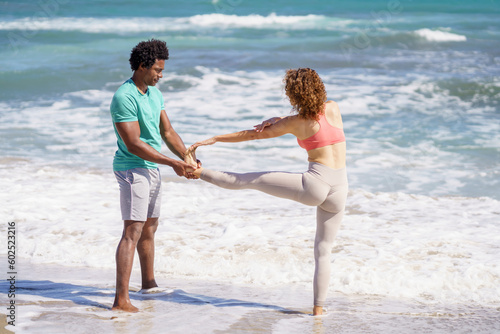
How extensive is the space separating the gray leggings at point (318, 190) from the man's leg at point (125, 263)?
658 mm

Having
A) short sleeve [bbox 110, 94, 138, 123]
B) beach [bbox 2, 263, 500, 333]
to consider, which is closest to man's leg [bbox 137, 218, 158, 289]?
beach [bbox 2, 263, 500, 333]

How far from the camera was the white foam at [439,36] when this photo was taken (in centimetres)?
2711

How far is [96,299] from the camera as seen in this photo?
16.2 feet

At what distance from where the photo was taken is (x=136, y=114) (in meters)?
4.54

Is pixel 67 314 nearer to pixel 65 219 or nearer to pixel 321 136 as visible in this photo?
pixel 321 136

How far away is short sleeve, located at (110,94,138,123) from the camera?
444 cm

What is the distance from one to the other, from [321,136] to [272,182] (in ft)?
1.55

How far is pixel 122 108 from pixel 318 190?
148 centimetres

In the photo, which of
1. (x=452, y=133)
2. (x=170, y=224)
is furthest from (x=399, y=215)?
(x=452, y=133)

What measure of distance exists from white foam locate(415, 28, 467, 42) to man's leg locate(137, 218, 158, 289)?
24274 millimetres

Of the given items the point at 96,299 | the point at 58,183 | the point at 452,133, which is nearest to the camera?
the point at 96,299

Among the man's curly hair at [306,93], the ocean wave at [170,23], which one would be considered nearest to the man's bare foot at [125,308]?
the man's curly hair at [306,93]

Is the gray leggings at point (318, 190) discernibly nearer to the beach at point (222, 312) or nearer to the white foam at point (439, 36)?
the beach at point (222, 312)

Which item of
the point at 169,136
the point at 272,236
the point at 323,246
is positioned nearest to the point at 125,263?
the point at 169,136
